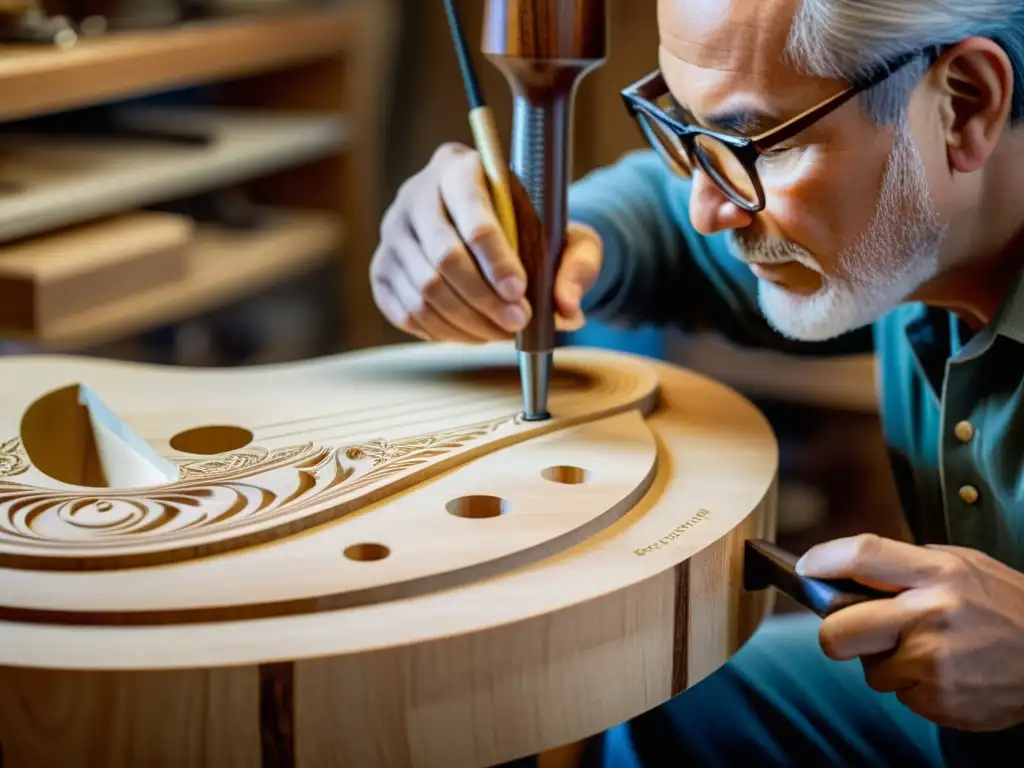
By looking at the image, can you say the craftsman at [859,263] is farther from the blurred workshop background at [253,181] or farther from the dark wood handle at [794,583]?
the blurred workshop background at [253,181]

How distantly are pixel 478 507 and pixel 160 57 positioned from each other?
105 centimetres

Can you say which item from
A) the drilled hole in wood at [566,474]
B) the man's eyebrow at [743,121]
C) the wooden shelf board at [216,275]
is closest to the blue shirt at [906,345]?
the man's eyebrow at [743,121]

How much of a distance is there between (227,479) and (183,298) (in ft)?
2.96

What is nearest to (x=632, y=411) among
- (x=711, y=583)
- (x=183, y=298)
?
(x=711, y=583)

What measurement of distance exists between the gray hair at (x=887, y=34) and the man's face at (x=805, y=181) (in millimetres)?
13

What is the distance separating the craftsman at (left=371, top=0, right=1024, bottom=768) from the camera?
902mm

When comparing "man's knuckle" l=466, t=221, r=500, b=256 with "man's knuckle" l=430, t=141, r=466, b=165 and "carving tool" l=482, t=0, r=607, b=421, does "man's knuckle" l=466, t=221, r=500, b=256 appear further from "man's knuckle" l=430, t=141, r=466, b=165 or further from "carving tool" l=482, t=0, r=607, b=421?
"man's knuckle" l=430, t=141, r=466, b=165

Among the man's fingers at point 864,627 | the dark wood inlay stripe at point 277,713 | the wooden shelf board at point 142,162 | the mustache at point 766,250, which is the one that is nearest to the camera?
the dark wood inlay stripe at point 277,713

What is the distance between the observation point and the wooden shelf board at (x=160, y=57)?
1444 mm

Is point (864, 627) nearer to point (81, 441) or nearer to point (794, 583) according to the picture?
point (794, 583)

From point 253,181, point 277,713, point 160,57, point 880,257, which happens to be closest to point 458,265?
point 880,257

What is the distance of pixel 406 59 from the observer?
98.2 inches

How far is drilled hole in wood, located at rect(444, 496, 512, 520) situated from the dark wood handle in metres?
0.17

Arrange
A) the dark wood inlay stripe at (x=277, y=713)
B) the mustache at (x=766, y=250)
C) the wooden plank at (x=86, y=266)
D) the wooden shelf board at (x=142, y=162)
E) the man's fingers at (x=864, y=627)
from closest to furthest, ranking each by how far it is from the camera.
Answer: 1. the dark wood inlay stripe at (x=277, y=713)
2. the man's fingers at (x=864, y=627)
3. the mustache at (x=766, y=250)
4. the wooden plank at (x=86, y=266)
5. the wooden shelf board at (x=142, y=162)
